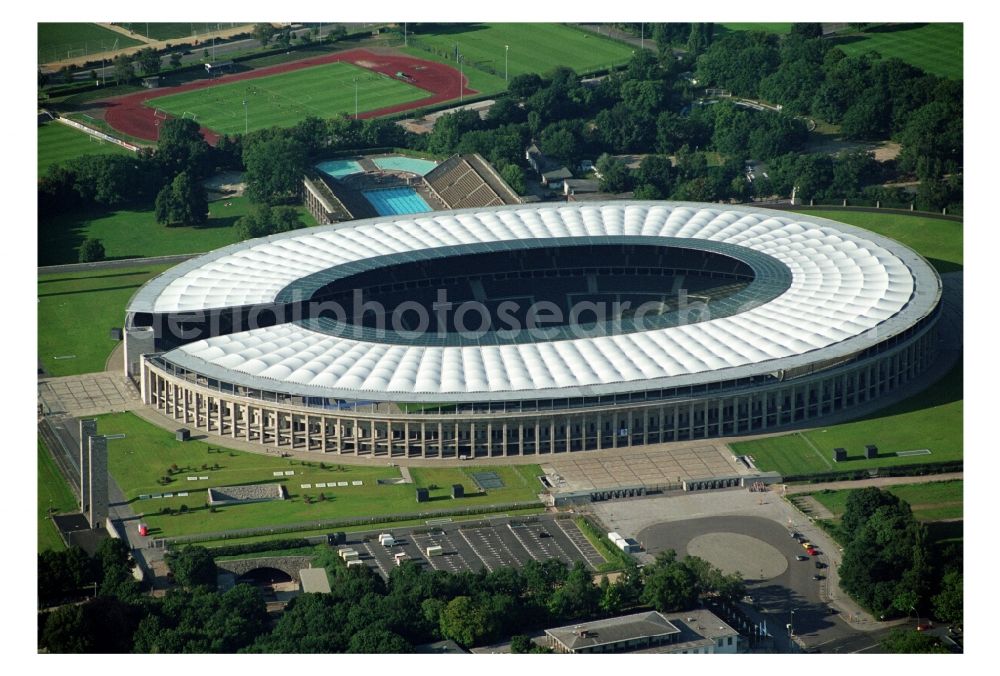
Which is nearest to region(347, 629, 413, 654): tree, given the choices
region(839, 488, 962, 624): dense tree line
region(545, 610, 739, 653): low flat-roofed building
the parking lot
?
region(545, 610, 739, 653): low flat-roofed building

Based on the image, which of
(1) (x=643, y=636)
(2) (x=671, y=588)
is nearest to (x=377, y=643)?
(1) (x=643, y=636)

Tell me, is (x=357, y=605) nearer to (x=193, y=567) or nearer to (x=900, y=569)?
(x=193, y=567)

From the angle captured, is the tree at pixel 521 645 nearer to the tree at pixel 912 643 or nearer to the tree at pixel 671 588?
the tree at pixel 671 588

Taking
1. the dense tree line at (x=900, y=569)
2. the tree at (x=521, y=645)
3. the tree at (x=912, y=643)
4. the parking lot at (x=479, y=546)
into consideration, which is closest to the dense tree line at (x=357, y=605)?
the tree at (x=521, y=645)

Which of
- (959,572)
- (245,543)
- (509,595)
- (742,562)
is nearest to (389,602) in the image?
(509,595)

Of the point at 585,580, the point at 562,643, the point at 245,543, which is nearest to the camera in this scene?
the point at 562,643

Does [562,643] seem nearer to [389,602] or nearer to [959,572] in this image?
[389,602]

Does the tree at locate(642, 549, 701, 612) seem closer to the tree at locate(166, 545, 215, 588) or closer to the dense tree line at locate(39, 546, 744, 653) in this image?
the dense tree line at locate(39, 546, 744, 653)
